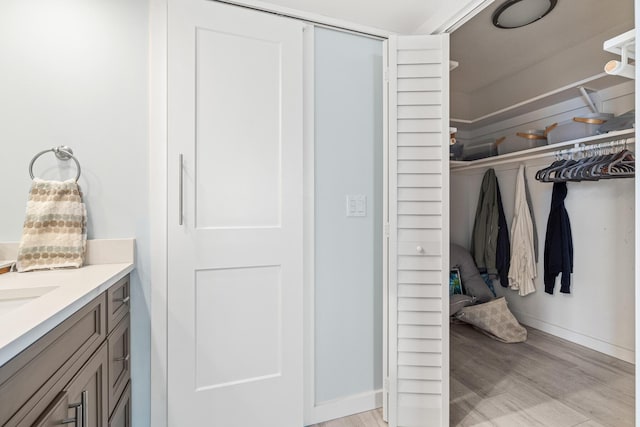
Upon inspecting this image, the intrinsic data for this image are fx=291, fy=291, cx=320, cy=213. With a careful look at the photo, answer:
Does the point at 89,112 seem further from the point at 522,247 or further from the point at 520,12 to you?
the point at 522,247

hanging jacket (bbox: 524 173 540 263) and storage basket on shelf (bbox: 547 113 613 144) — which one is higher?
storage basket on shelf (bbox: 547 113 613 144)

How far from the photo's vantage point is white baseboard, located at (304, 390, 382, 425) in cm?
160

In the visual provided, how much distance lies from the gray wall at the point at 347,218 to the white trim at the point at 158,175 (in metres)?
0.75

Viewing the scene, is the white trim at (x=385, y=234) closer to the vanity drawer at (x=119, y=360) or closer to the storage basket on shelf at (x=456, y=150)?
the vanity drawer at (x=119, y=360)

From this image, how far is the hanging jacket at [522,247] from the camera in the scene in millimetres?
2777

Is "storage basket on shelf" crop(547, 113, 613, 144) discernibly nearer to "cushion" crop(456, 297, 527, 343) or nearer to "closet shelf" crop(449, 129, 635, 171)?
"closet shelf" crop(449, 129, 635, 171)

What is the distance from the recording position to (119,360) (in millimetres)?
1168

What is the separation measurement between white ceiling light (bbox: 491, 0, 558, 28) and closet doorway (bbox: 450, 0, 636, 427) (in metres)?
0.06

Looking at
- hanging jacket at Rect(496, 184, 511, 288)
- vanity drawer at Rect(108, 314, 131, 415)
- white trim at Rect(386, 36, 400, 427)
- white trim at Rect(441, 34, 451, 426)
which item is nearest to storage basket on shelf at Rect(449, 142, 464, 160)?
hanging jacket at Rect(496, 184, 511, 288)

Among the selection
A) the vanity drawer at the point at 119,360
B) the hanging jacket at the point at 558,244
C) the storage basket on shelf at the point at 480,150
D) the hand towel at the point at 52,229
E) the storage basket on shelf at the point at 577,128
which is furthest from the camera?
the storage basket on shelf at the point at 480,150

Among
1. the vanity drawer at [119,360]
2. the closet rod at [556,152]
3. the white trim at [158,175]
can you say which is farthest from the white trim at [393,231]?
the closet rod at [556,152]

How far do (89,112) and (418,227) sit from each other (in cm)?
166

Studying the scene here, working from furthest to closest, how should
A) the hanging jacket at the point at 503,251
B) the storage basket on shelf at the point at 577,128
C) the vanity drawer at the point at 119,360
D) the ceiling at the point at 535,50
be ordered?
the hanging jacket at the point at 503,251, the storage basket on shelf at the point at 577,128, the ceiling at the point at 535,50, the vanity drawer at the point at 119,360

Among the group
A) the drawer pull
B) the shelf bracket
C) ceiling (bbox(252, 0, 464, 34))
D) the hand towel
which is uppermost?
ceiling (bbox(252, 0, 464, 34))
